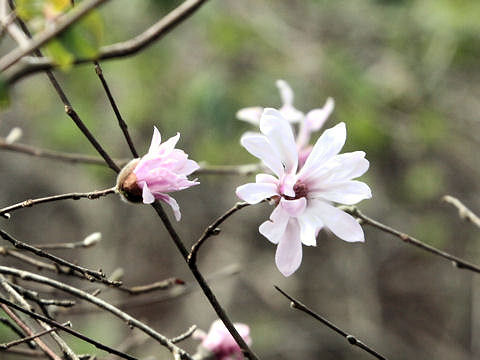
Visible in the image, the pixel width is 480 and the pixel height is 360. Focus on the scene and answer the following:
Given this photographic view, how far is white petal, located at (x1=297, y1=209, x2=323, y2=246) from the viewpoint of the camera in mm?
474

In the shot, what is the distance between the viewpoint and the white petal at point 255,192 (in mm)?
457

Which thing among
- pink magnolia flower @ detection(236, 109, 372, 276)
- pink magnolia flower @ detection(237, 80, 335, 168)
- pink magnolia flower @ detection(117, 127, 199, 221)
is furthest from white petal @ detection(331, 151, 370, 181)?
pink magnolia flower @ detection(237, 80, 335, 168)

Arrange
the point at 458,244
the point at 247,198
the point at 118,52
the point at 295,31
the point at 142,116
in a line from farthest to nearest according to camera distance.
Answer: the point at 458,244
the point at 295,31
the point at 142,116
the point at 247,198
the point at 118,52

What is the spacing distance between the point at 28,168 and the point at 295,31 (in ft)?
4.15

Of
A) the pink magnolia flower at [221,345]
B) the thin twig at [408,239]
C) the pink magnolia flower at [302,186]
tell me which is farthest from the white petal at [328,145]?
the pink magnolia flower at [221,345]

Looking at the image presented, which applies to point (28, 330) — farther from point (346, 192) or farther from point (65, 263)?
point (346, 192)

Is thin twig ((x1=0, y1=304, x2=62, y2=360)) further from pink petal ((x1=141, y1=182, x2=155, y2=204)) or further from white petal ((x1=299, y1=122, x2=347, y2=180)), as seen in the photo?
white petal ((x1=299, y1=122, x2=347, y2=180))

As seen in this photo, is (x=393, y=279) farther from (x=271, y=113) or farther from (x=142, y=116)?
(x=271, y=113)

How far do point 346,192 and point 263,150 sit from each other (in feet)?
0.24

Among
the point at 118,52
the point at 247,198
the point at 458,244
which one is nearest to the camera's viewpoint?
the point at 118,52

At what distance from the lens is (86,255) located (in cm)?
260

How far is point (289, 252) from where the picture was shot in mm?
488

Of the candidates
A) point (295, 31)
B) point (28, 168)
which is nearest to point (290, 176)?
point (295, 31)

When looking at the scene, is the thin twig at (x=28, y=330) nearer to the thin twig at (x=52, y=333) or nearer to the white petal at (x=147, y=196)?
the thin twig at (x=52, y=333)
